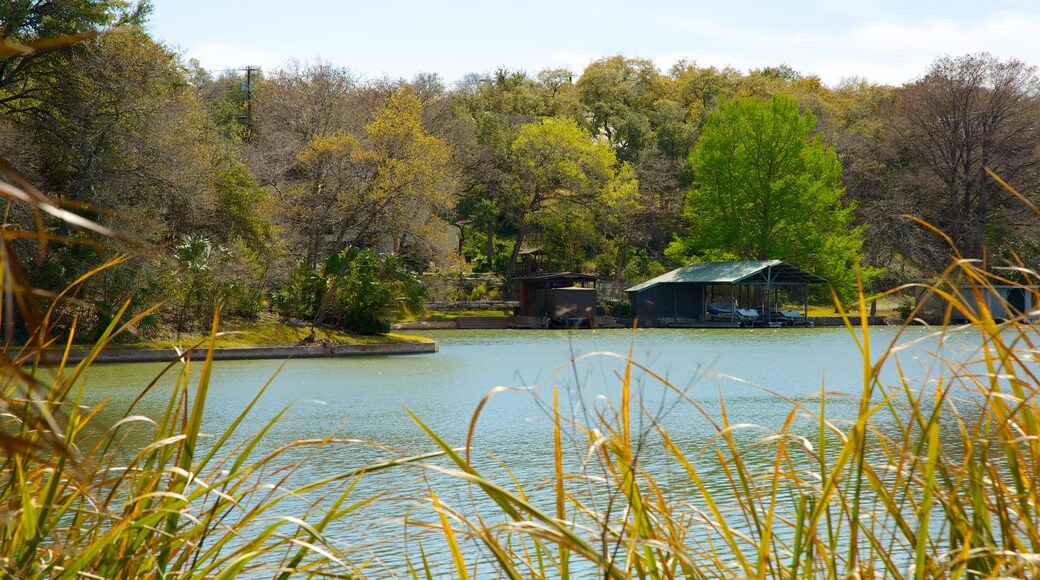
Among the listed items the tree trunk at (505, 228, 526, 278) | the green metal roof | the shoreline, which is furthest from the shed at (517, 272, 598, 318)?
the shoreline

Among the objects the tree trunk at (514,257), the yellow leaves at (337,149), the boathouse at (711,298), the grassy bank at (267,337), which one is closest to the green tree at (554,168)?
the tree trunk at (514,257)

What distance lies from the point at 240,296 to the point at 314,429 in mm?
11765

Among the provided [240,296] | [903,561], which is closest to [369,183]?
[240,296]

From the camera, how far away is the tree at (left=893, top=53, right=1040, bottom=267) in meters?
40.2

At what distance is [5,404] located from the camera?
1.09m

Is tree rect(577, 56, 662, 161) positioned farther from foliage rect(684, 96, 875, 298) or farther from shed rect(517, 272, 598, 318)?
shed rect(517, 272, 598, 318)

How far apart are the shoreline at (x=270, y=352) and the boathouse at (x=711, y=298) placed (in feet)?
51.4

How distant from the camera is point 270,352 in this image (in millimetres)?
21391

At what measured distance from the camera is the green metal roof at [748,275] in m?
36.3

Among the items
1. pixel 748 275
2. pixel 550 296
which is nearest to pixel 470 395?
pixel 748 275

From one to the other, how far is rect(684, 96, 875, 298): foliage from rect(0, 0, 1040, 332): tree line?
85 millimetres

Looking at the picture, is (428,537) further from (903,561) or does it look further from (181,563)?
(181,563)

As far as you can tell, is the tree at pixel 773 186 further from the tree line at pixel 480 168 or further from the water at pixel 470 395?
the water at pixel 470 395

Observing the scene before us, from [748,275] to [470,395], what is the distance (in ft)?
74.7
